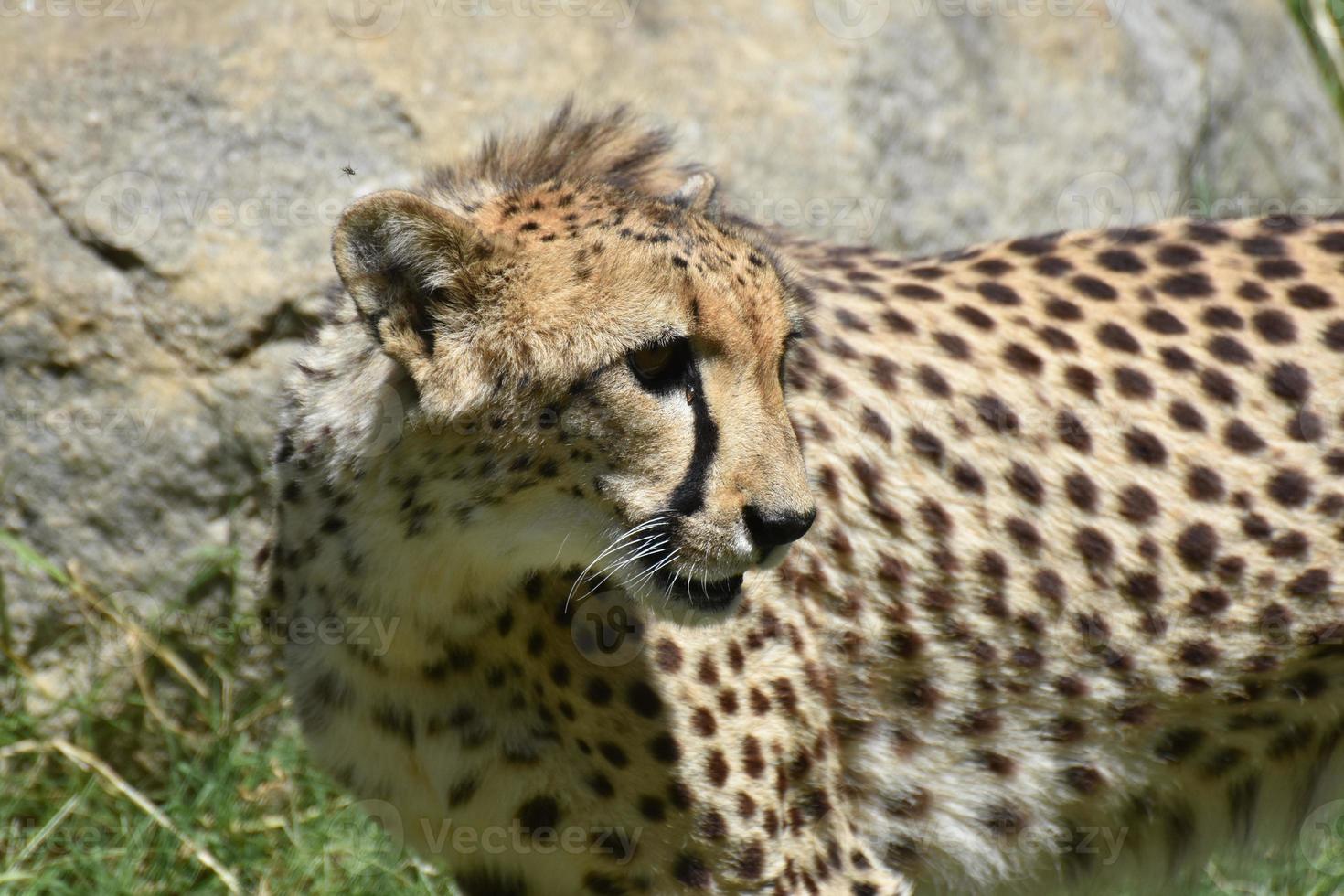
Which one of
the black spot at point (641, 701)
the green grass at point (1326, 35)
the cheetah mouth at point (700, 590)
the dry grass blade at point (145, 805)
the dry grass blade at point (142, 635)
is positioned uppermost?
the green grass at point (1326, 35)

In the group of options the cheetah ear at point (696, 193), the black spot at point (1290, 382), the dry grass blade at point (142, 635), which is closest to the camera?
the cheetah ear at point (696, 193)

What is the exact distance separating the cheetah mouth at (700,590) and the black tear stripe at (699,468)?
0.11 m

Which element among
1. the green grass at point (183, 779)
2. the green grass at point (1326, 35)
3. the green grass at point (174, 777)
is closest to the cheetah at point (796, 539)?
the green grass at point (183, 779)

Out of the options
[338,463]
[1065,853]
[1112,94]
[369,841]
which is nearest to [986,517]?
[1065,853]

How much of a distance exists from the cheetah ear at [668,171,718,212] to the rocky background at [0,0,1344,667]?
1394 millimetres

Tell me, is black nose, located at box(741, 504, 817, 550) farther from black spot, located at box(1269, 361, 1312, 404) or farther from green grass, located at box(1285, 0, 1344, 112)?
green grass, located at box(1285, 0, 1344, 112)

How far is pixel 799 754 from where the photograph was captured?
2461mm

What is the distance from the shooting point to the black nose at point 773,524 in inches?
80.0

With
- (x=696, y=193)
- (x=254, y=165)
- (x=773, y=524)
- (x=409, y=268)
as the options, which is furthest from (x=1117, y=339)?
(x=254, y=165)

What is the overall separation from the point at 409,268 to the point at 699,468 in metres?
0.51

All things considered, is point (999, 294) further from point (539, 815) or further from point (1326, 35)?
point (1326, 35)

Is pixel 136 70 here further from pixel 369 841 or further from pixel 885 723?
pixel 885 723

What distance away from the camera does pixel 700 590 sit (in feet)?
7.13

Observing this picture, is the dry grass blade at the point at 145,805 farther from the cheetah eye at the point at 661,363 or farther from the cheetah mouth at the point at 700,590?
the cheetah eye at the point at 661,363
